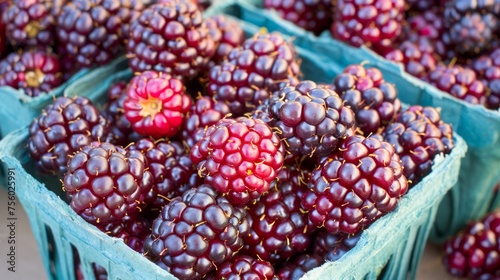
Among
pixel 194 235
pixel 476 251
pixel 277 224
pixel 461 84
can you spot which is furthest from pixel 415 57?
pixel 194 235

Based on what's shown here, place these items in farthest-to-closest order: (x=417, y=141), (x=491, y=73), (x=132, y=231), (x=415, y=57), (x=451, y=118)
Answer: (x=415, y=57) < (x=491, y=73) < (x=451, y=118) < (x=417, y=141) < (x=132, y=231)

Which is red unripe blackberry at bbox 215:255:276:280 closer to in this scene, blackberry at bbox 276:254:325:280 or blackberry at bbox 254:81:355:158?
blackberry at bbox 276:254:325:280

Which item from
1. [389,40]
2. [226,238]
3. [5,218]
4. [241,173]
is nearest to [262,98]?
[241,173]

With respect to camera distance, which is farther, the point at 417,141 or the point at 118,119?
the point at 118,119

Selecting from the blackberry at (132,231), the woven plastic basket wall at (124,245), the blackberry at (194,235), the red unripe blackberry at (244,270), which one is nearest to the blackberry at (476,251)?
the woven plastic basket wall at (124,245)

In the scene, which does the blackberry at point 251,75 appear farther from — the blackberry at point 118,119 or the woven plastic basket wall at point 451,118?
the woven plastic basket wall at point 451,118

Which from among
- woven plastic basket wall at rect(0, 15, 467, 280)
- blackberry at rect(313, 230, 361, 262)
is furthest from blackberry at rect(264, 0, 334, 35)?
blackberry at rect(313, 230, 361, 262)

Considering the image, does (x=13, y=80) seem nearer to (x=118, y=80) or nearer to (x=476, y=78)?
(x=118, y=80)

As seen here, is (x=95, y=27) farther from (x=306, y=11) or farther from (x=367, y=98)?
(x=367, y=98)
